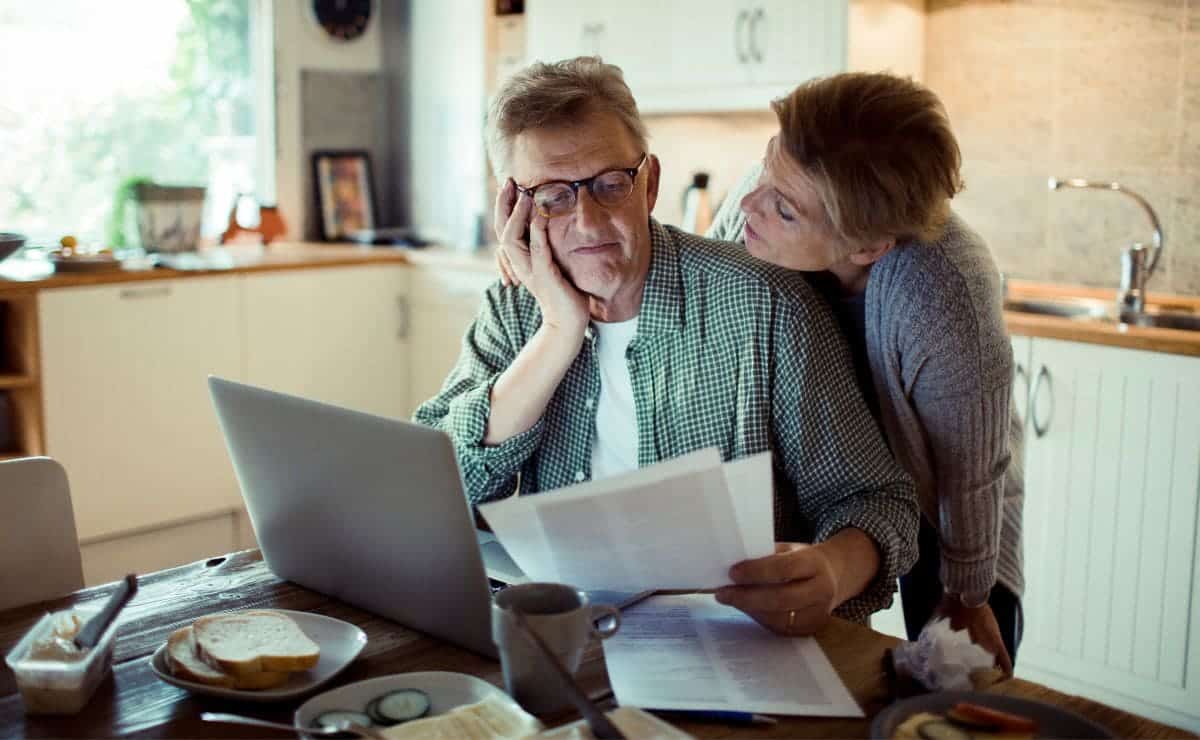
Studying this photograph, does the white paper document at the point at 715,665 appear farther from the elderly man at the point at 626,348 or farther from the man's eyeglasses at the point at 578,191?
the man's eyeglasses at the point at 578,191

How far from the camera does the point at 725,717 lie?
111 centimetres

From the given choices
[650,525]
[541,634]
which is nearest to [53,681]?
[541,634]

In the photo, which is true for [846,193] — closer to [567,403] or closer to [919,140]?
[919,140]

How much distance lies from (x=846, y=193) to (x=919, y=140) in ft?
0.33

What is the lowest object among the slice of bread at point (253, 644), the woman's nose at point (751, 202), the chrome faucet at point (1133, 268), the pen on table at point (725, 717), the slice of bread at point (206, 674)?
the pen on table at point (725, 717)

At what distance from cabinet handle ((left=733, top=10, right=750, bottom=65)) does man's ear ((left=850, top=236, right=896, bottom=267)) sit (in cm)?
Result: 199

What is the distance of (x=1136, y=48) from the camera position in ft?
10.2

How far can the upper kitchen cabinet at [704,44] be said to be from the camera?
3.29 m

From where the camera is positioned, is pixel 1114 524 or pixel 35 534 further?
pixel 1114 524

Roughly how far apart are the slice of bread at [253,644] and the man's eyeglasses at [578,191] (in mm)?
672

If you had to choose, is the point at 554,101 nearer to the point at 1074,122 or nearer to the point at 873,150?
the point at 873,150

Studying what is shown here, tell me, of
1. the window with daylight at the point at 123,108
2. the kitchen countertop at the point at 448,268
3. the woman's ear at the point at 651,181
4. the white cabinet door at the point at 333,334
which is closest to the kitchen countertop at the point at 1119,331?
the kitchen countertop at the point at 448,268

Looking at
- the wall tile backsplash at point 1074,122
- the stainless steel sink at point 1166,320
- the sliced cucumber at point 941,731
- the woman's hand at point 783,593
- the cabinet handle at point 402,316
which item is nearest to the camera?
the sliced cucumber at point 941,731

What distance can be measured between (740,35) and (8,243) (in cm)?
196
